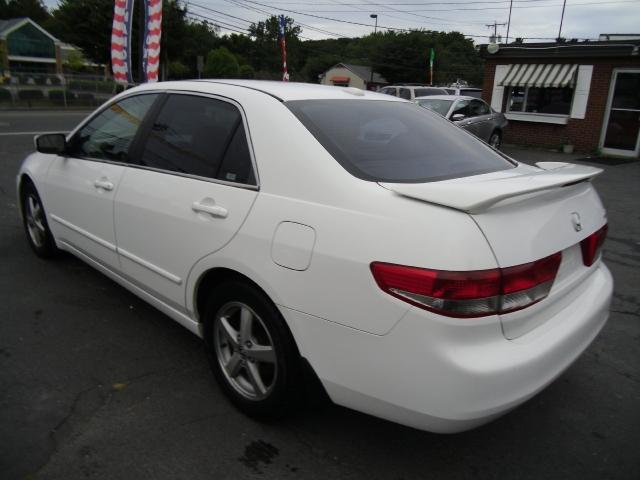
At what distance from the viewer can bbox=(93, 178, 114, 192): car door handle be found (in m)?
3.32

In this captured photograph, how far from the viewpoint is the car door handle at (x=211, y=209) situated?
8.17 ft

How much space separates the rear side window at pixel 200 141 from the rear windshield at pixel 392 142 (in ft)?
1.13

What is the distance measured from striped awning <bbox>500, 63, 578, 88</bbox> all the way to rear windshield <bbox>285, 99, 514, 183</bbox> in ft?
46.0

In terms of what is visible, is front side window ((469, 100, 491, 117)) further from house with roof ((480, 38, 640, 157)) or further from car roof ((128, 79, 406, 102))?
car roof ((128, 79, 406, 102))

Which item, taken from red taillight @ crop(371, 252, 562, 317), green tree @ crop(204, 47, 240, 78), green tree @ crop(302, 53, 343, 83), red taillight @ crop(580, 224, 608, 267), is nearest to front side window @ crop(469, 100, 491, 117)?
red taillight @ crop(580, 224, 608, 267)

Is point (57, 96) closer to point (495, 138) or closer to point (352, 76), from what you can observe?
point (495, 138)

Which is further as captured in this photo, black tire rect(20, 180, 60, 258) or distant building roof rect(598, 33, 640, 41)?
distant building roof rect(598, 33, 640, 41)

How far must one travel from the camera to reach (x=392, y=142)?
2.71 meters

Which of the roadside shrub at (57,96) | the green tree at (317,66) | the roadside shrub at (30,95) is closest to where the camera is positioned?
the roadside shrub at (30,95)

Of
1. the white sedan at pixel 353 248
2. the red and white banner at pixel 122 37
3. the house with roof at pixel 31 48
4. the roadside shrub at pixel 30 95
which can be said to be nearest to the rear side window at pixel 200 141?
the white sedan at pixel 353 248

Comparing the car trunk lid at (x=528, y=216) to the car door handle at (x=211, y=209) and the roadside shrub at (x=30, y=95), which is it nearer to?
the car door handle at (x=211, y=209)

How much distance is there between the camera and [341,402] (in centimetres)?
217

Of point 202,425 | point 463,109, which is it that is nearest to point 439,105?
point 463,109

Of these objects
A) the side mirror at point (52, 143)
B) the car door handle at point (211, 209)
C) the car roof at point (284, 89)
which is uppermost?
the car roof at point (284, 89)
